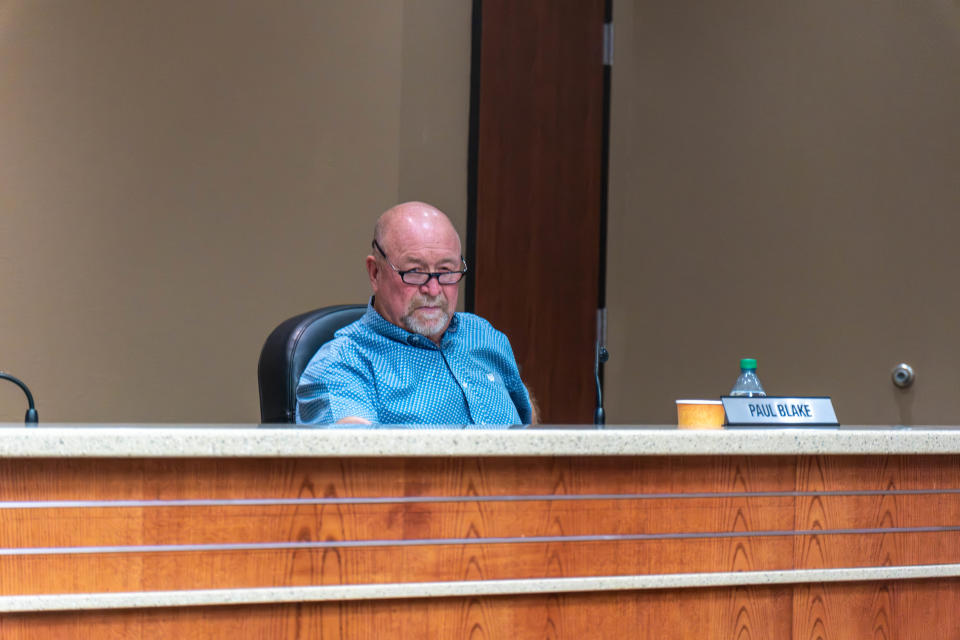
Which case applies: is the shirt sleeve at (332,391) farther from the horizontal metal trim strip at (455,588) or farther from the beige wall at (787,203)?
the beige wall at (787,203)

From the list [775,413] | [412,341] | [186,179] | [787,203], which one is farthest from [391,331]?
[787,203]

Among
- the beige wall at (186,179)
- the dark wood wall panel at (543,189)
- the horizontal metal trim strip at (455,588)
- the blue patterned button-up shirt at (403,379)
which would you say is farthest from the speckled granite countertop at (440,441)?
the dark wood wall panel at (543,189)

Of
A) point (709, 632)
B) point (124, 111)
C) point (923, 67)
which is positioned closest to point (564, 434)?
point (709, 632)

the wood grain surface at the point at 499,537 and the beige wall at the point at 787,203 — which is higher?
the beige wall at the point at 787,203

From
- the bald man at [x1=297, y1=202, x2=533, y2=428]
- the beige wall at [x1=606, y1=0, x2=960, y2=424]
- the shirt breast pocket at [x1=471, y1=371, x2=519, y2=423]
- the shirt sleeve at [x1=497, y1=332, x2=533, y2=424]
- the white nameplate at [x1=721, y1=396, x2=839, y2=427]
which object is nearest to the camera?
the white nameplate at [x1=721, y1=396, x2=839, y2=427]

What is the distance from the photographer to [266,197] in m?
2.91

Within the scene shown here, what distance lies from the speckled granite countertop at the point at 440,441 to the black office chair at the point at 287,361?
0.63 metres

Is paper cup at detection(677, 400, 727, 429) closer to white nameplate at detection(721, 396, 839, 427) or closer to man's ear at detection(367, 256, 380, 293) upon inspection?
white nameplate at detection(721, 396, 839, 427)

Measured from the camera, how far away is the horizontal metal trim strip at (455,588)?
1.19 metres

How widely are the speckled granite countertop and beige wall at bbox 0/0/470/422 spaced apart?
57.5 inches

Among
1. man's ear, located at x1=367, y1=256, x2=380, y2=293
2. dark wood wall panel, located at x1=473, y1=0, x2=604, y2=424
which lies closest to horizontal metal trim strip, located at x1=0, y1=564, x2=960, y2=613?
man's ear, located at x1=367, y1=256, x2=380, y2=293

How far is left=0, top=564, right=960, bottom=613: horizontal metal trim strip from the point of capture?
3.90 feet

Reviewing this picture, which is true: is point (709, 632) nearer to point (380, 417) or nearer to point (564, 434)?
point (564, 434)

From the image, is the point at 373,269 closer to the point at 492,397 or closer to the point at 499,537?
the point at 492,397
